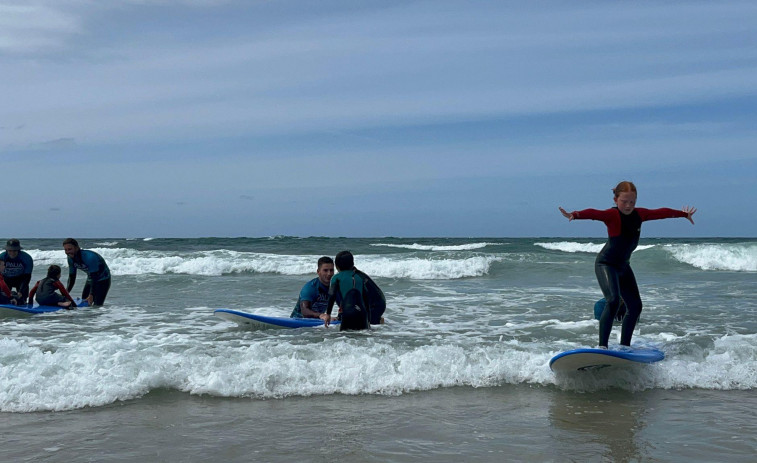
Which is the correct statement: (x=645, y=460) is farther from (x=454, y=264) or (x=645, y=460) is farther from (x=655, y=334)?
(x=454, y=264)

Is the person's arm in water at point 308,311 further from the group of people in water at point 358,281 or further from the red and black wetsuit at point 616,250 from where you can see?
the red and black wetsuit at point 616,250

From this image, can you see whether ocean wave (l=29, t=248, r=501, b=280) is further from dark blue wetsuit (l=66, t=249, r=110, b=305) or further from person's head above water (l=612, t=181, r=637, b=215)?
person's head above water (l=612, t=181, r=637, b=215)

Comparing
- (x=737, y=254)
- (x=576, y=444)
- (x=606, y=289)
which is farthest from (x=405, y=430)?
(x=737, y=254)

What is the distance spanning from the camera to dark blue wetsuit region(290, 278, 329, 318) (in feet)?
32.3

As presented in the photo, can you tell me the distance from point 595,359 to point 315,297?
4674 millimetres

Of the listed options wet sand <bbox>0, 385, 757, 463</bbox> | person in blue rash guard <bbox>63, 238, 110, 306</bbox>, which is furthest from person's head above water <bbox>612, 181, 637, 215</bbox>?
person in blue rash guard <bbox>63, 238, 110, 306</bbox>

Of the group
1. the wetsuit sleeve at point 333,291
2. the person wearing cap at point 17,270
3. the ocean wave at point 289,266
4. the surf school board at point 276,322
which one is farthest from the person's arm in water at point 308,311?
the ocean wave at point 289,266

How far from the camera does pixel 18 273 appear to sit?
12.4 meters

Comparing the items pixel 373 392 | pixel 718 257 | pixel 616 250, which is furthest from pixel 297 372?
pixel 718 257

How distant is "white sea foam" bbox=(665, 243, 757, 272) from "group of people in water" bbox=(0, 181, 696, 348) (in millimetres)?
19007

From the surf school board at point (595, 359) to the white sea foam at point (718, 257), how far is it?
2162cm

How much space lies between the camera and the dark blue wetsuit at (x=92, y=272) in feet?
40.8

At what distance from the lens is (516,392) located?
20.8 ft

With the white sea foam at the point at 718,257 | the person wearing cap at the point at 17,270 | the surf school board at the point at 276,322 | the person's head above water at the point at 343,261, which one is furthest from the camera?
the white sea foam at the point at 718,257
